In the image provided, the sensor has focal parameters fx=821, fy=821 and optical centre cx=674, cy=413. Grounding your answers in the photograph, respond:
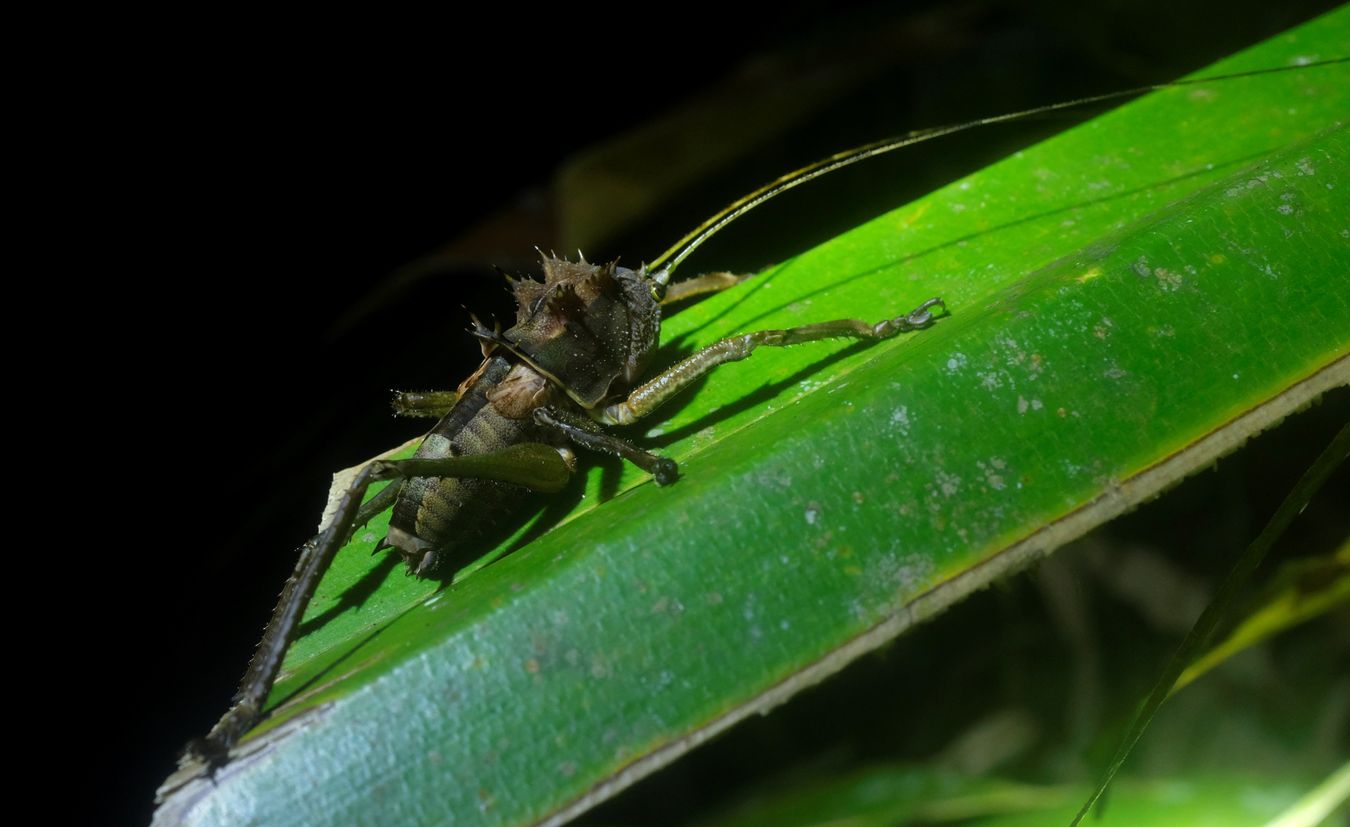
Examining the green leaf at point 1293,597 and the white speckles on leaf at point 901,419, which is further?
the green leaf at point 1293,597

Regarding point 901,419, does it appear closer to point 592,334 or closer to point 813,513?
point 813,513

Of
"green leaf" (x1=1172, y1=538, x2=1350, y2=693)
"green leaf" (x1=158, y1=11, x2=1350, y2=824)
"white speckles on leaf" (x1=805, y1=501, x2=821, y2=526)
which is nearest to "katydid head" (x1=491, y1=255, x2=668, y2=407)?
"green leaf" (x1=158, y1=11, x2=1350, y2=824)

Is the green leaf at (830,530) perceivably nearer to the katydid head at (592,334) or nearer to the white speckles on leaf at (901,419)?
the white speckles on leaf at (901,419)

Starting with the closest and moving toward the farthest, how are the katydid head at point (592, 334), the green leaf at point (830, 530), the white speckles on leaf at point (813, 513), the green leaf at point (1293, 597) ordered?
the green leaf at point (830, 530) → the white speckles on leaf at point (813, 513) → the green leaf at point (1293, 597) → the katydid head at point (592, 334)

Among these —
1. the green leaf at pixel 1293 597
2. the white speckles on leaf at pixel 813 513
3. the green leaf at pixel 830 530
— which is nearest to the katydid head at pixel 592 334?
the green leaf at pixel 830 530

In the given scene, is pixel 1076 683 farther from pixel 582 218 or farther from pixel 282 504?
pixel 282 504

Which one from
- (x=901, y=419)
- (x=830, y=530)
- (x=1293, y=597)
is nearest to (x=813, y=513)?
(x=830, y=530)

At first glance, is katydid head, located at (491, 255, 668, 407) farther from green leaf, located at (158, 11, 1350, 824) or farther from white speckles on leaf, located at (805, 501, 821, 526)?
white speckles on leaf, located at (805, 501, 821, 526)
